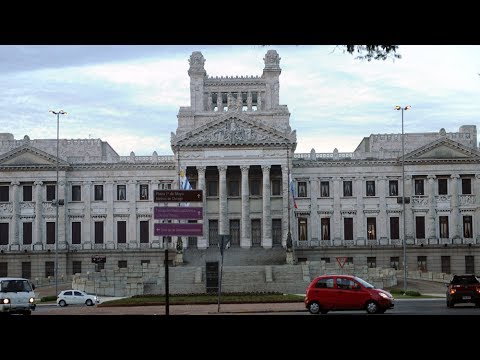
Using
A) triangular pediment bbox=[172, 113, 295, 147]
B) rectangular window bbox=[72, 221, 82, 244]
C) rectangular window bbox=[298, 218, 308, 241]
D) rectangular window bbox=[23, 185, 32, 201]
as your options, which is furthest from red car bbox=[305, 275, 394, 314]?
rectangular window bbox=[23, 185, 32, 201]

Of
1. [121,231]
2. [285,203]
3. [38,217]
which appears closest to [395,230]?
[285,203]

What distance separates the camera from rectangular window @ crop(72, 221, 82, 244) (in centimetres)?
9256

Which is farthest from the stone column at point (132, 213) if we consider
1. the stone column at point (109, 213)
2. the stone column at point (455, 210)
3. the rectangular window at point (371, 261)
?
the stone column at point (455, 210)

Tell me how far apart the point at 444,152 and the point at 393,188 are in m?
6.53

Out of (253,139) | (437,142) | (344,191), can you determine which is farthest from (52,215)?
(437,142)

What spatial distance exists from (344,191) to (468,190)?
12988mm

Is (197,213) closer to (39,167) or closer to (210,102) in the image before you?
(39,167)

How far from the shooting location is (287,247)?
3282 inches

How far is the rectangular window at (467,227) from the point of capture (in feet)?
298

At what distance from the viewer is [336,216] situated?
9212 cm

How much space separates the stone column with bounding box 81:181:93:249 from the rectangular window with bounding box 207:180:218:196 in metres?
12.9

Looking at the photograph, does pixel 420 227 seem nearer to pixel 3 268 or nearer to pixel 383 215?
pixel 383 215

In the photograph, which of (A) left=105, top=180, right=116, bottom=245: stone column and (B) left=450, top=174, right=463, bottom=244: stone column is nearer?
(B) left=450, top=174, right=463, bottom=244: stone column

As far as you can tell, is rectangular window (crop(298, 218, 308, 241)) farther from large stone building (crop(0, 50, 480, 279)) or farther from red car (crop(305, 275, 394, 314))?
red car (crop(305, 275, 394, 314))
